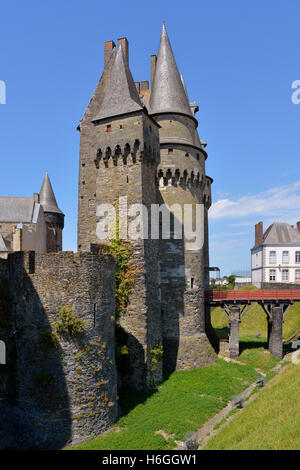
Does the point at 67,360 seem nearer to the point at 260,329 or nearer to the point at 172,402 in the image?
the point at 172,402

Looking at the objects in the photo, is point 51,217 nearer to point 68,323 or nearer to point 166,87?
point 166,87

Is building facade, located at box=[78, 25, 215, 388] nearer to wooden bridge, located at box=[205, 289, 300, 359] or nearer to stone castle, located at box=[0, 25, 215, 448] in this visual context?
stone castle, located at box=[0, 25, 215, 448]

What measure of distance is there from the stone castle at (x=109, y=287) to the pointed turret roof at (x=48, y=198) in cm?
2061

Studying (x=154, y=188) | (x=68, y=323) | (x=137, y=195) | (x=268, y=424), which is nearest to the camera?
(x=268, y=424)

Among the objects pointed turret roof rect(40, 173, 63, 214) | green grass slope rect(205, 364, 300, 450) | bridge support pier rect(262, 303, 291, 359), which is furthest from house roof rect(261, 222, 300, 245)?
green grass slope rect(205, 364, 300, 450)

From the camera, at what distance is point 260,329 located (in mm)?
39844

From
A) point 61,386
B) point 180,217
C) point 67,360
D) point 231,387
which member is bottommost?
point 231,387

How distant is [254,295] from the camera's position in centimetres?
2869

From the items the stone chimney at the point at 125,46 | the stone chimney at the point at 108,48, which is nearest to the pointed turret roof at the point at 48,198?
the stone chimney at the point at 108,48

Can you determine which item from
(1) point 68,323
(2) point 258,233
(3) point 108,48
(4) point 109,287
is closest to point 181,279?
(4) point 109,287

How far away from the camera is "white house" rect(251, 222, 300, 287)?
50.2 meters

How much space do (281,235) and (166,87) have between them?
31.8 m
